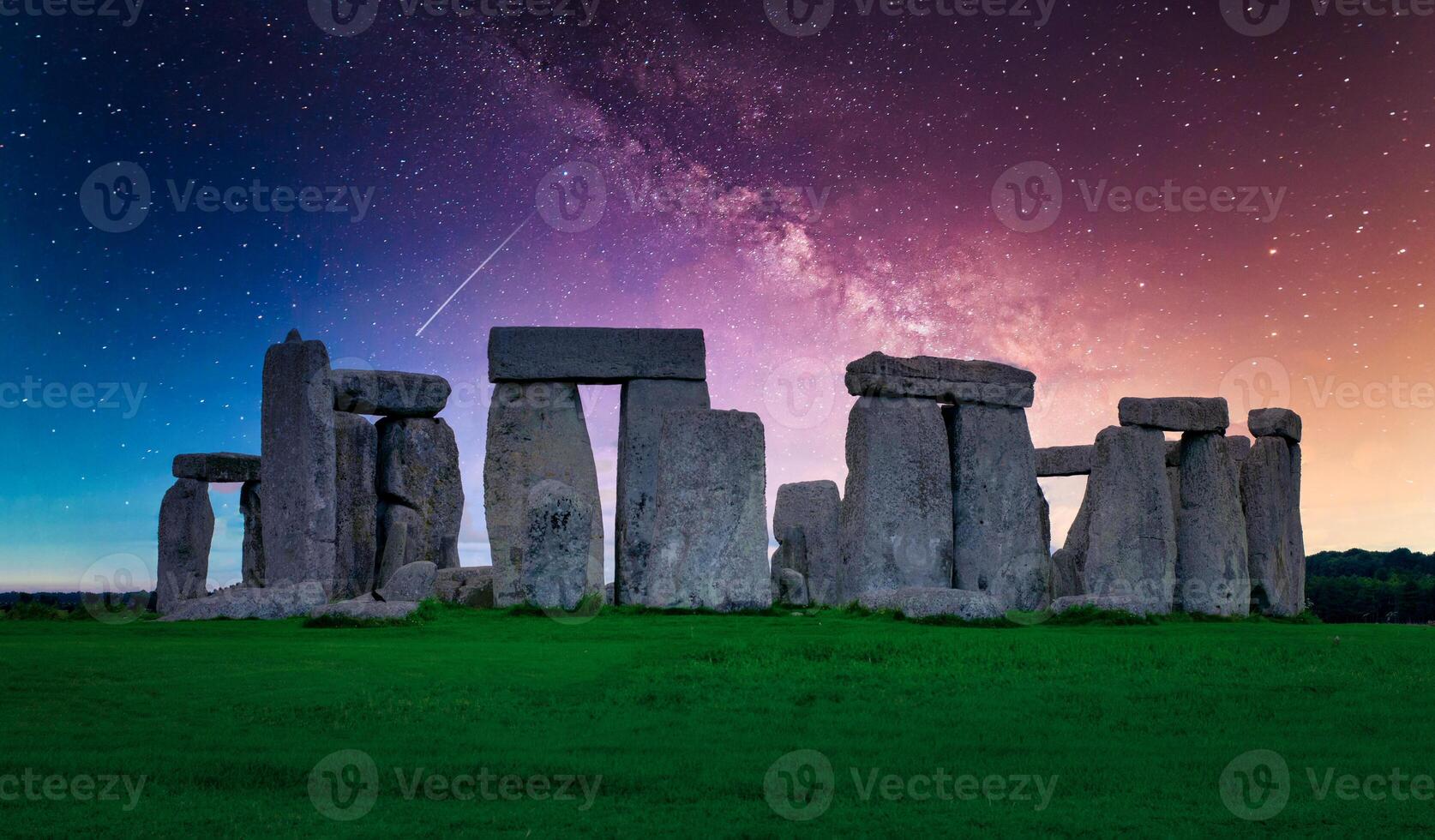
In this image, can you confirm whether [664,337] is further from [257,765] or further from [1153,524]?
[257,765]

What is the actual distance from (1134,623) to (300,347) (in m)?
12.3

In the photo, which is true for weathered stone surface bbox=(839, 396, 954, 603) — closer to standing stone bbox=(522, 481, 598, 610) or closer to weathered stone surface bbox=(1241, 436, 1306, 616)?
standing stone bbox=(522, 481, 598, 610)

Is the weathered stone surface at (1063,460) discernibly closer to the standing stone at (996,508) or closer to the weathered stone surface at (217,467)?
the standing stone at (996,508)

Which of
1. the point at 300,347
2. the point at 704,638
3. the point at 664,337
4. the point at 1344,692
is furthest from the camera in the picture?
the point at 664,337

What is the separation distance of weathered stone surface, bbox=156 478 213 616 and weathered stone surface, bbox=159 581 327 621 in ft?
30.0

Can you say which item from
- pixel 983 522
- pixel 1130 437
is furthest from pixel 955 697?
pixel 1130 437

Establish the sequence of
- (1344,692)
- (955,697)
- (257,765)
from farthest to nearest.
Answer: (1344,692)
(955,697)
(257,765)

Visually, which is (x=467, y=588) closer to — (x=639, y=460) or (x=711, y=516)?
(x=639, y=460)

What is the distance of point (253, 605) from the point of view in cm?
1481

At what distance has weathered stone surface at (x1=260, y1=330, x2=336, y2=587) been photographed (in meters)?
16.9

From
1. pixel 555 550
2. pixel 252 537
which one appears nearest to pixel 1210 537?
pixel 555 550

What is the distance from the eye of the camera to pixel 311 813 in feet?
20.9

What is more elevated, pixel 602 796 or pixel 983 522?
pixel 983 522

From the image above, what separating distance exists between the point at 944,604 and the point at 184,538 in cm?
1596
